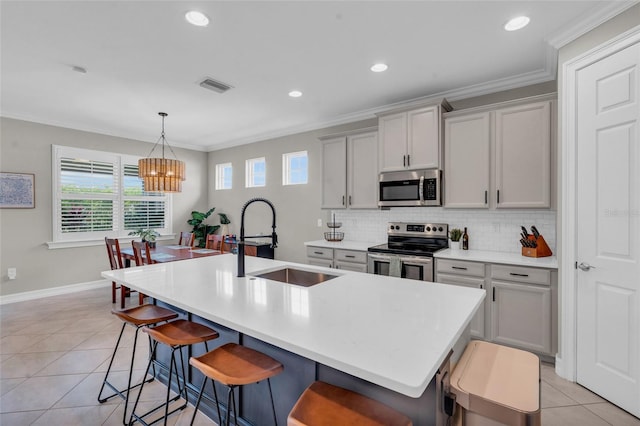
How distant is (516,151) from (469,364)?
7.87 feet

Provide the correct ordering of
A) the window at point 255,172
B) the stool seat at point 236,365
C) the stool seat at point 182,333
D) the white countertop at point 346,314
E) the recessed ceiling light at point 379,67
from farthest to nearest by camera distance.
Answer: the window at point 255,172 → the recessed ceiling light at point 379,67 → the stool seat at point 182,333 → the stool seat at point 236,365 → the white countertop at point 346,314

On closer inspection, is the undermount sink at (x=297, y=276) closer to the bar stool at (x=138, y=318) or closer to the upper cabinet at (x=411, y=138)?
Answer: the bar stool at (x=138, y=318)

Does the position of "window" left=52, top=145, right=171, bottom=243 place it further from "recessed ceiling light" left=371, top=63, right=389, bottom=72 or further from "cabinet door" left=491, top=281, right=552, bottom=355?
"cabinet door" left=491, top=281, right=552, bottom=355

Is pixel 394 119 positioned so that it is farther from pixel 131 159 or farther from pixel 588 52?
pixel 131 159

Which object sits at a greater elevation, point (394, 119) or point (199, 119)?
point (199, 119)

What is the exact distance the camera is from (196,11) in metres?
2.20

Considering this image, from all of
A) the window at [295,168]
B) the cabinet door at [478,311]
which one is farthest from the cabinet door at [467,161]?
the window at [295,168]

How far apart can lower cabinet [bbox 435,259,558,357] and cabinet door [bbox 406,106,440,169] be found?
115cm

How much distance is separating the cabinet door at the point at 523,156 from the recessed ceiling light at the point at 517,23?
0.82 m

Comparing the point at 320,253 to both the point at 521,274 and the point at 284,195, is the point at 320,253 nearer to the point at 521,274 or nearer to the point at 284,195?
the point at 284,195

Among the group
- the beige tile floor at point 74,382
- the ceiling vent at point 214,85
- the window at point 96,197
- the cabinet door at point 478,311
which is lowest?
the beige tile floor at point 74,382

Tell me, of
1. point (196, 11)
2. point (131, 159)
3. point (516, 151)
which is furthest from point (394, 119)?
point (131, 159)

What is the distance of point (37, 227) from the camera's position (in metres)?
4.68

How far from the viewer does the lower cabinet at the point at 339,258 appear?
3736 mm
